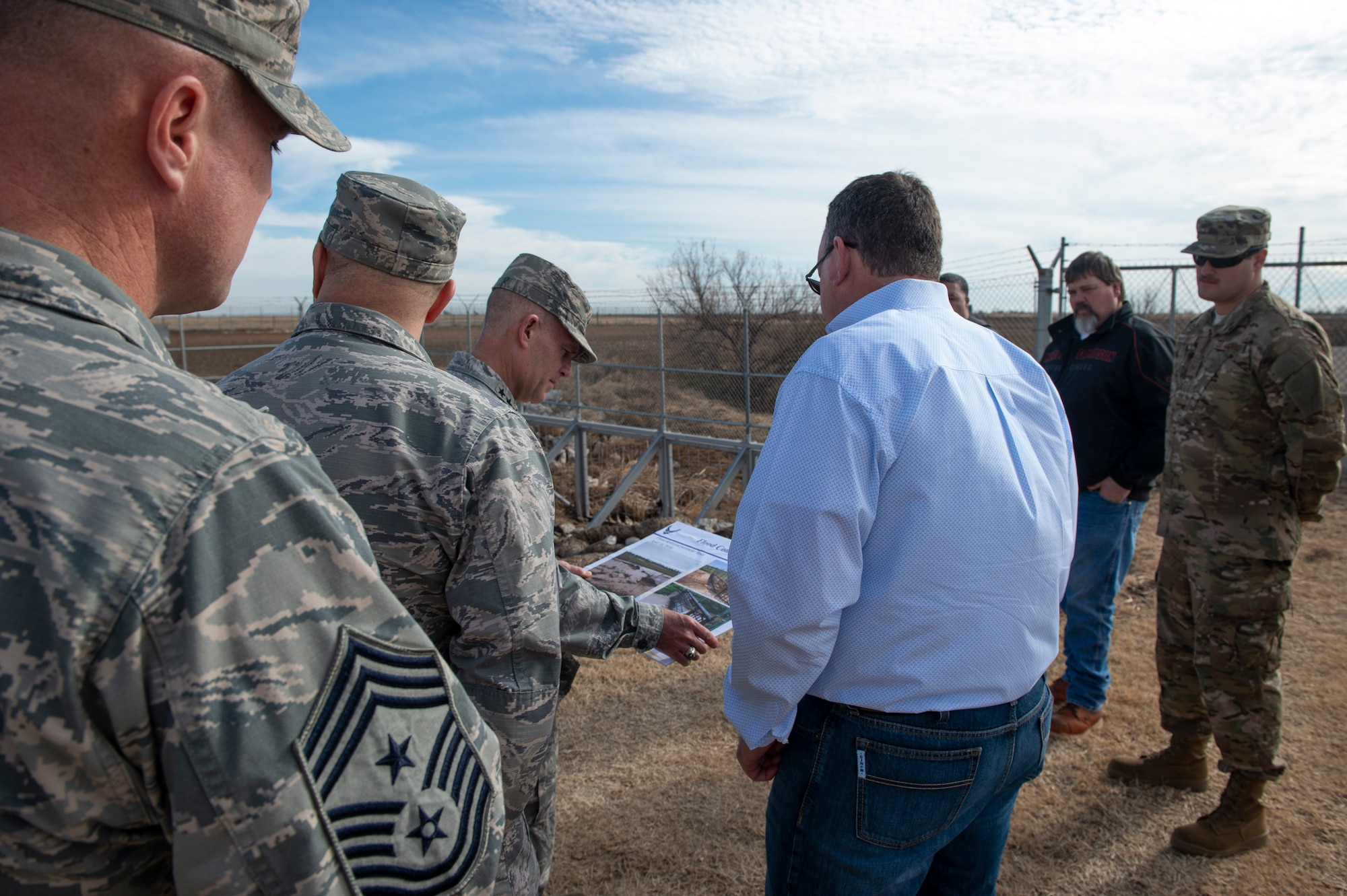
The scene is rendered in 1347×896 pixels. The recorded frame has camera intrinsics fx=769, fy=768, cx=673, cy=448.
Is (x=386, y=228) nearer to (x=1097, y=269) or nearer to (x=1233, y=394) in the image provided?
(x=1233, y=394)

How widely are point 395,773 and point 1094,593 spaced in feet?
12.8

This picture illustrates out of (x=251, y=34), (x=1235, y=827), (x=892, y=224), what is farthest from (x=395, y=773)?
(x=1235, y=827)

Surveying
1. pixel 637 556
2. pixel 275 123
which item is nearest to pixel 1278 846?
pixel 637 556

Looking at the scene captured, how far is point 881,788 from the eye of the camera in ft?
4.91

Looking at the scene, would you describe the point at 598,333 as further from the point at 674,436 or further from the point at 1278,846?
the point at 1278,846

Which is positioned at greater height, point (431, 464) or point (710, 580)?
point (431, 464)

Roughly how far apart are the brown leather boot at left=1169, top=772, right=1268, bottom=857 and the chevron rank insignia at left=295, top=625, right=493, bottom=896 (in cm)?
319

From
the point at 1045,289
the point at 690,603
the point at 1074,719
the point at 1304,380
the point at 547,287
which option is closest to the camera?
the point at 547,287

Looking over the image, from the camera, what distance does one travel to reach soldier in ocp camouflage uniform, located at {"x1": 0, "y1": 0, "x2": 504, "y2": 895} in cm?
56

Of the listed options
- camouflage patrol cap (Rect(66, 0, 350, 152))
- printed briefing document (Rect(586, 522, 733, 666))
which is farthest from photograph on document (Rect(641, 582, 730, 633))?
camouflage patrol cap (Rect(66, 0, 350, 152))

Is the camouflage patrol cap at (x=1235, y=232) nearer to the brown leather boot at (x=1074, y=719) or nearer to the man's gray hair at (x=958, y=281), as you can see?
the man's gray hair at (x=958, y=281)

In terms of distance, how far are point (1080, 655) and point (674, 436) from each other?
5.15 meters

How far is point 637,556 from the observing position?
2.73 meters

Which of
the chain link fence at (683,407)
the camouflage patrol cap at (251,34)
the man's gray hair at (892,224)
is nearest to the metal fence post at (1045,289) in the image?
the chain link fence at (683,407)
